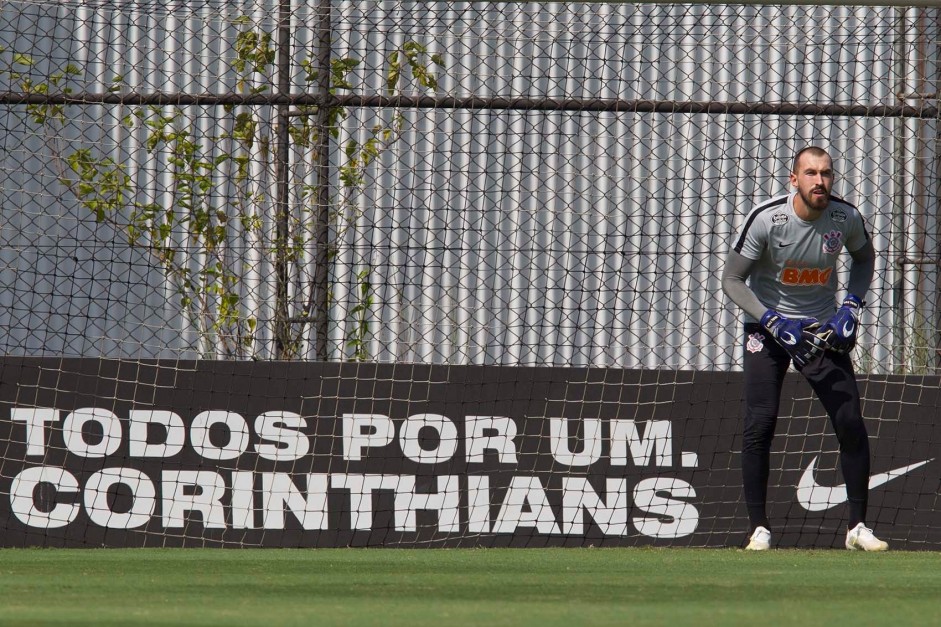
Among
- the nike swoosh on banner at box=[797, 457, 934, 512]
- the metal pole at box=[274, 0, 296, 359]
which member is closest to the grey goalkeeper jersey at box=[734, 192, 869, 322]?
the nike swoosh on banner at box=[797, 457, 934, 512]

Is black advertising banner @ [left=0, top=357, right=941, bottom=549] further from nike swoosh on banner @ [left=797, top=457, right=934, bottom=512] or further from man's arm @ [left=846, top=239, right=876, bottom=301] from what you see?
man's arm @ [left=846, top=239, right=876, bottom=301]

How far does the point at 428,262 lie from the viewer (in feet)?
24.5

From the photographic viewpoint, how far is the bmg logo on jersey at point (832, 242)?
581cm

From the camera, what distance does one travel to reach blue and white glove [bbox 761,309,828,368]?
567 cm

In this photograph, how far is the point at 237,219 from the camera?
760cm

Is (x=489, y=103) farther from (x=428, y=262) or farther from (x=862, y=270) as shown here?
(x=862, y=270)

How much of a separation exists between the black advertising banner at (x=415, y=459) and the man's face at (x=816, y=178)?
4.59 ft

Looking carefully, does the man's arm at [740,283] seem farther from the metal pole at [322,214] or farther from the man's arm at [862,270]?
the metal pole at [322,214]

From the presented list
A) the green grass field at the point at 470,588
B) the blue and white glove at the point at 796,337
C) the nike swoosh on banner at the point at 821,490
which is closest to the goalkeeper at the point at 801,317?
the blue and white glove at the point at 796,337

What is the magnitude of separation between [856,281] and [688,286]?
1754 mm

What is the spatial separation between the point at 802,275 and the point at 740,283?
0.29 metres

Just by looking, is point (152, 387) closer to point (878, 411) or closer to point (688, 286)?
point (688, 286)

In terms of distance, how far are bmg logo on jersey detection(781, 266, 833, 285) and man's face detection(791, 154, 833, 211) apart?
11.6 inches

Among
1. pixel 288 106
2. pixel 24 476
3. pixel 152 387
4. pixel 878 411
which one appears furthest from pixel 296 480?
pixel 878 411
